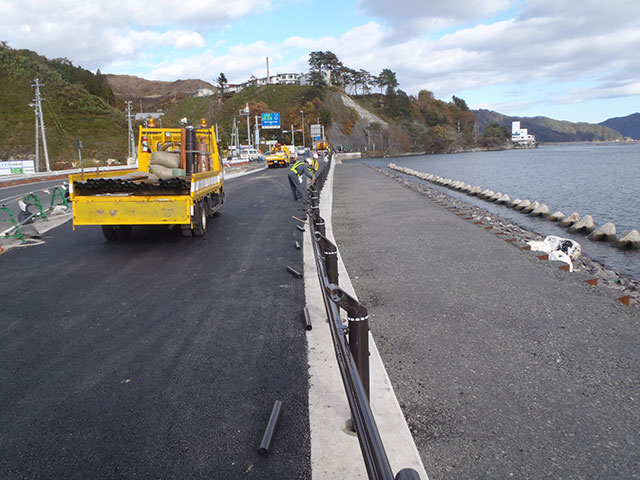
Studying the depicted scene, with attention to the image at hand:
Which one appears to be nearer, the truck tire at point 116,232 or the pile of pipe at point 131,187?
the pile of pipe at point 131,187

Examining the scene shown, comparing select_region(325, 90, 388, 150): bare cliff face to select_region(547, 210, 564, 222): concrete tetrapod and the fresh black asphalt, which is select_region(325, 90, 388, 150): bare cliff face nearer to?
select_region(547, 210, 564, 222): concrete tetrapod

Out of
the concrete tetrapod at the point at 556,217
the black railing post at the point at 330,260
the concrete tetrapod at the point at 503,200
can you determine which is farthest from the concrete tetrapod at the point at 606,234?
the black railing post at the point at 330,260

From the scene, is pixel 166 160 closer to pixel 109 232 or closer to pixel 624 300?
pixel 109 232

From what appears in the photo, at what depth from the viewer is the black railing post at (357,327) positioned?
312cm

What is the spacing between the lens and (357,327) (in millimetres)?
3146

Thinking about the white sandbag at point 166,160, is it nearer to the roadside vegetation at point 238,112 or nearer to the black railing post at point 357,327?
the black railing post at point 357,327

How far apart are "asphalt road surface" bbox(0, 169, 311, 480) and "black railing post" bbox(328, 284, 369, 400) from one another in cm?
67

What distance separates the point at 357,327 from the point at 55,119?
287ft

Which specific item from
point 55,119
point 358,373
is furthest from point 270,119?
point 358,373

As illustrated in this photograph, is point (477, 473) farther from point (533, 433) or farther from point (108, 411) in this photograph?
point (108, 411)

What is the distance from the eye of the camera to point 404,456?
3098 mm

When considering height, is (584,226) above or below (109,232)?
below

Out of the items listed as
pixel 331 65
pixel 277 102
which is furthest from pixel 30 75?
pixel 331 65

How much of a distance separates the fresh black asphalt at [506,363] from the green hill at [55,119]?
201 ft
